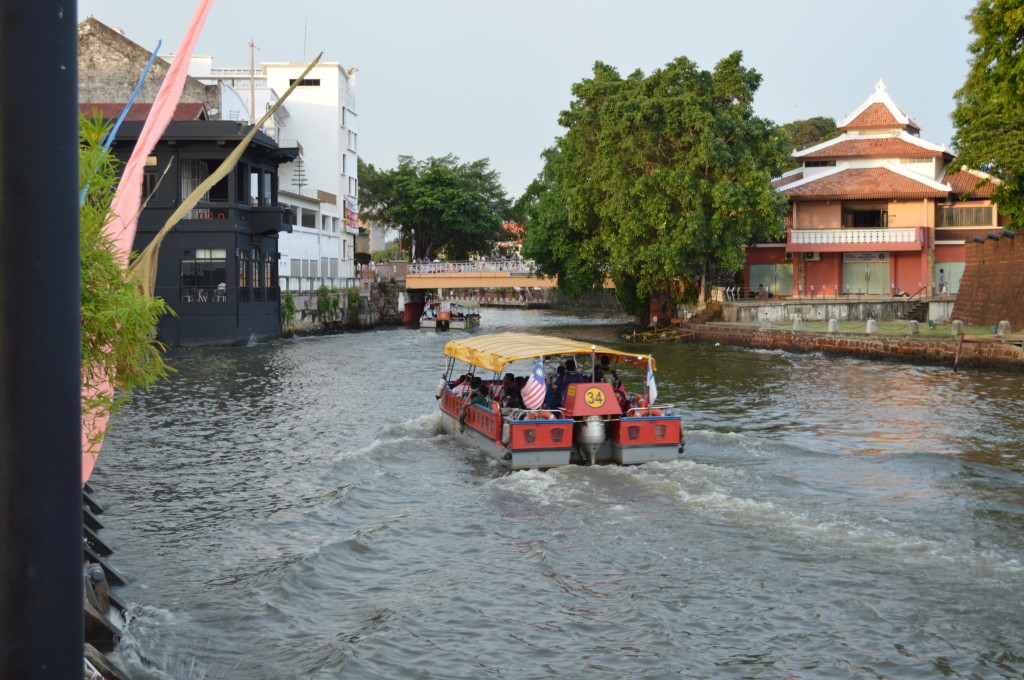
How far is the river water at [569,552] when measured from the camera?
399 inches

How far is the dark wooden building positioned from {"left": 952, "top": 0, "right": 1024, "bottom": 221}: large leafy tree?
101 ft

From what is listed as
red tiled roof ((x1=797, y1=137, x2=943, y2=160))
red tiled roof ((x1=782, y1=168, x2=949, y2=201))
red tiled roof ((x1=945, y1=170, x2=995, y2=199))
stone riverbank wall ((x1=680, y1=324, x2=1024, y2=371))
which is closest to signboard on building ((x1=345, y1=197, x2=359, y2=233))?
red tiled roof ((x1=782, y1=168, x2=949, y2=201))

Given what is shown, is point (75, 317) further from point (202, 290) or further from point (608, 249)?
point (608, 249)

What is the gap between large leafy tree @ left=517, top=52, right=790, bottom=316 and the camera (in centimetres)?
4953

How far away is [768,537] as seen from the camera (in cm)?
1377

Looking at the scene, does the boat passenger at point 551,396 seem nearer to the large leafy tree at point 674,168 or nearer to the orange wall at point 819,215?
the large leafy tree at point 674,168

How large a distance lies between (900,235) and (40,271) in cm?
6284

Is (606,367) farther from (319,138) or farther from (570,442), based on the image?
(319,138)

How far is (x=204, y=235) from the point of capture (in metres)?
46.8

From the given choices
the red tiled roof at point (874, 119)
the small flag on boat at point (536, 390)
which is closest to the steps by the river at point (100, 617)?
the small flag on boat at point (536, 390)

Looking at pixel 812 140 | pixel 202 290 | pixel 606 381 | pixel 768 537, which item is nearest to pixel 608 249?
pixel 202 290

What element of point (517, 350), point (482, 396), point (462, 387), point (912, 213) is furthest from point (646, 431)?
point (912, 213)

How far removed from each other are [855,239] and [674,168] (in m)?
15.7

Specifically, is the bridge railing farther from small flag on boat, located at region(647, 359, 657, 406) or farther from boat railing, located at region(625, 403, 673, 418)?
boat railing, located at region(625, 403, 673, 418)
